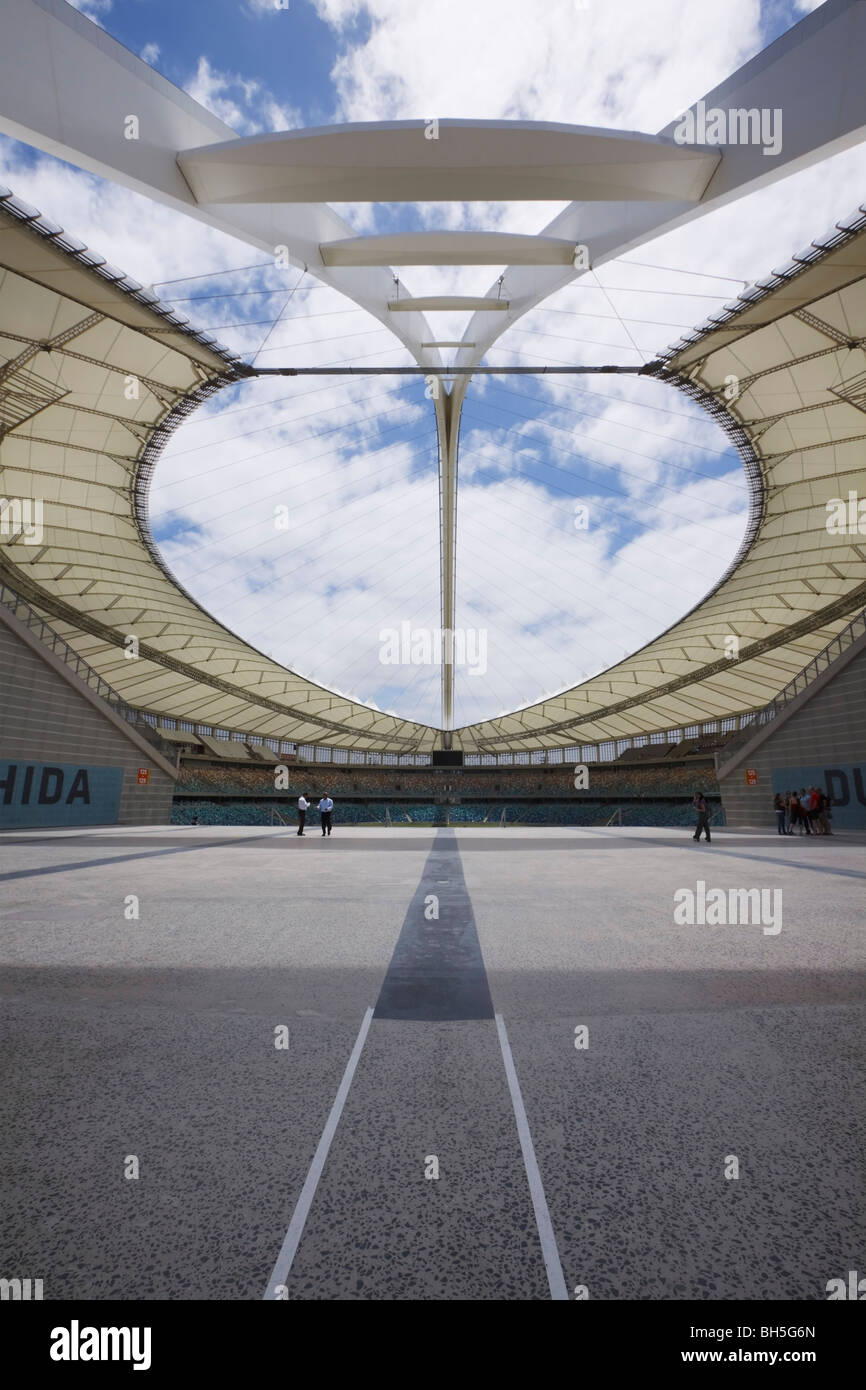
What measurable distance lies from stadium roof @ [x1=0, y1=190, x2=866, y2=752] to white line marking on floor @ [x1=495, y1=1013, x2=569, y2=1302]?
2271 cm

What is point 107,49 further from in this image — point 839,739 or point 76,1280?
point 839,739

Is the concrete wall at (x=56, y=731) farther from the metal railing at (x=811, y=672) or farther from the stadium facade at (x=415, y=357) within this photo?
the metal railing at (x=811, y=672)

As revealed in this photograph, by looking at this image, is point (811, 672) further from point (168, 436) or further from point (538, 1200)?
point (168, 436)

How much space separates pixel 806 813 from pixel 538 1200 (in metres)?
21.0

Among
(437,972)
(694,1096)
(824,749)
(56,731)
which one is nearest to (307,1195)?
(694,1096)

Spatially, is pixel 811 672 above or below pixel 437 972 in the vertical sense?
above

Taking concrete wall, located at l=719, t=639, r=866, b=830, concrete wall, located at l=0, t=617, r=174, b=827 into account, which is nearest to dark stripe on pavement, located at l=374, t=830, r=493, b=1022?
concrete wall, located at l=0, t=617, r=174, b=827

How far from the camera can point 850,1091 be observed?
2426 mm

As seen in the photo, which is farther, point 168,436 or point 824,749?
point 168,436

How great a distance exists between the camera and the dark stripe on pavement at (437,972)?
3.34m

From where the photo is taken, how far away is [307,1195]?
178 centimetres

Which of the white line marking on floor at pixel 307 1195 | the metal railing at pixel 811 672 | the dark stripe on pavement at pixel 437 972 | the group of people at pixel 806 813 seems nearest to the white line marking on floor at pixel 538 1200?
the white line marking on floor at pixel 307 1195

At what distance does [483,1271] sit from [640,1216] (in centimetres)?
48
